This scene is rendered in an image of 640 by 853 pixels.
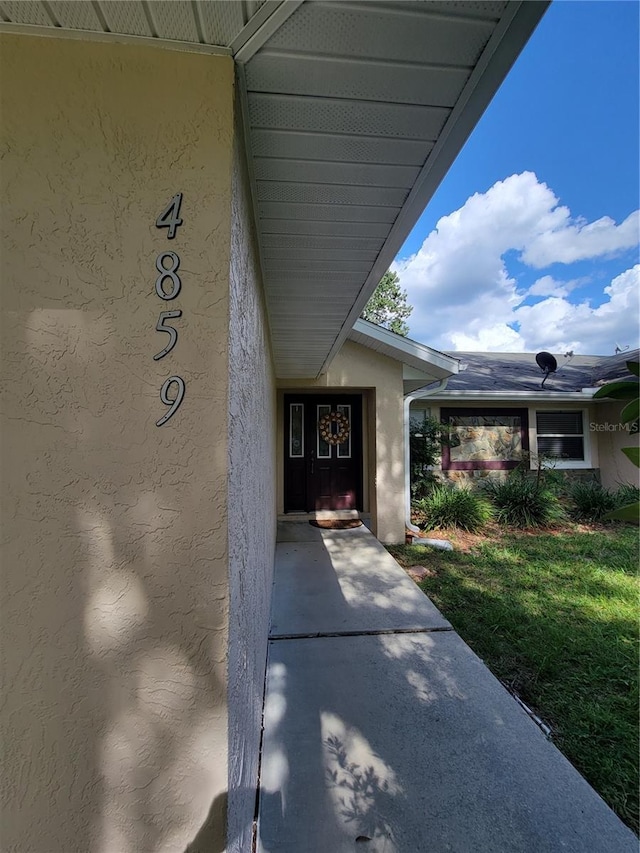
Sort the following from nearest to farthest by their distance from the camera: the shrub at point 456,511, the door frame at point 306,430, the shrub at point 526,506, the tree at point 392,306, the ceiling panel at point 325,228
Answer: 1. the ceiling panel at point 325,228
2. the shrub at point 456,511
3. the shrub at point 526,506
4. the door frame at point 306,430
5. the tree at point 392,306

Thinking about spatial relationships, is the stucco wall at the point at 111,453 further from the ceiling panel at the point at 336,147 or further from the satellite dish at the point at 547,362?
the satellite dish at the point at 547,362

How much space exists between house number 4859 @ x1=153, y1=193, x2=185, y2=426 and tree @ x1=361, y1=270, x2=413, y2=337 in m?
22.3

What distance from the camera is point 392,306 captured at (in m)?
23.0

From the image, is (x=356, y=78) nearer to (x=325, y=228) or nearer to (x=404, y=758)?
(x=325, y=228)

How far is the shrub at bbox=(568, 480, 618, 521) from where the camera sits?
288 inches

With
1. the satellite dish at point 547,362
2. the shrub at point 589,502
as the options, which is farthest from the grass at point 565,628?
the satellite dish at point 547,362

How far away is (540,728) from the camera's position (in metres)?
2.13

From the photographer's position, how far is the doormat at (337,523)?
6305mm

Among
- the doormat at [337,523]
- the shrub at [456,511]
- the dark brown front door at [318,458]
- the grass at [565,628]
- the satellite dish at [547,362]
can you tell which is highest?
the satellite dish at [547,362]

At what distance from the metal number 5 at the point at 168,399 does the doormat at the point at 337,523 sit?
223 inches

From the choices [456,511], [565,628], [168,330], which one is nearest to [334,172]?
[168,330]

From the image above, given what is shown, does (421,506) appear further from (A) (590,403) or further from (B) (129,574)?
(B) (129,574)

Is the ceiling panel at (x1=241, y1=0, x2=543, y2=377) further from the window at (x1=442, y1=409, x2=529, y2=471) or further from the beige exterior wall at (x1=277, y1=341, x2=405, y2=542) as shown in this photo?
the window at (x1=442, y1=409, x2=529, y2=471)

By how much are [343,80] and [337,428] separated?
625 centimetres
